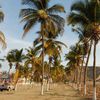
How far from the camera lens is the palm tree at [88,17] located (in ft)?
108

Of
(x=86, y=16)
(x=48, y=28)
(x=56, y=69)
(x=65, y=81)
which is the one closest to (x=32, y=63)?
(x=56, y=69)

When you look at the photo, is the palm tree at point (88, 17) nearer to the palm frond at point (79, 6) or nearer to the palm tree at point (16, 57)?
the palm frond at point (79, 6)

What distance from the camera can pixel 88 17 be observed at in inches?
1371

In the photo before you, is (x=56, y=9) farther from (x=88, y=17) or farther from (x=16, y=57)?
(x=16, y=57)

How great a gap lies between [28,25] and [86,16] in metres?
7.78

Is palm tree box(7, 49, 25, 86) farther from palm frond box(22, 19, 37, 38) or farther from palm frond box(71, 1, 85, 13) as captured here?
palm frond box(71, 1, 85, 13)

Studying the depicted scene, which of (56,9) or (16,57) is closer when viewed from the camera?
(56,9)

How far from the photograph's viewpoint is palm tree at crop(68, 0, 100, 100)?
3306cm

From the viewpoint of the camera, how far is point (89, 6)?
34.8m

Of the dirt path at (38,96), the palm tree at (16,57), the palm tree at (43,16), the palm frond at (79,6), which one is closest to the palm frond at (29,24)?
the palm tree at (43,16)

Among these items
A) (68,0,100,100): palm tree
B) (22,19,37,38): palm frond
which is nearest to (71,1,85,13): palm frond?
(68,0,100,100): palm tree

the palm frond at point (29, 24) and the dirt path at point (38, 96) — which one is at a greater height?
the palm frond at point (29, 24)

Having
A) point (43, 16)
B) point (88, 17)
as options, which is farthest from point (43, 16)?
point (88, 17)

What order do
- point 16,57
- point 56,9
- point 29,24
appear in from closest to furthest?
1. point 29,24
2. point 56,9
3. point 16,57
